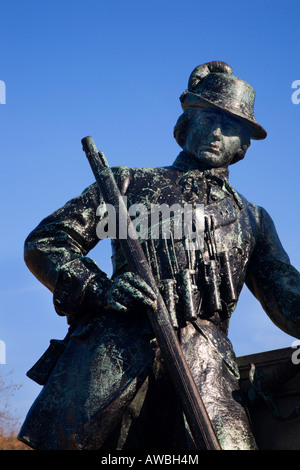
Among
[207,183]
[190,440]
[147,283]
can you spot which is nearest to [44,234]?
[147,283]

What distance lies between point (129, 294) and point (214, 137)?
55.6 inches

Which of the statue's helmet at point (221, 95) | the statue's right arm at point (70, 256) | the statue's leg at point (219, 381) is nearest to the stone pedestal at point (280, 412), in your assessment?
the statue's leg at point (219, 381)

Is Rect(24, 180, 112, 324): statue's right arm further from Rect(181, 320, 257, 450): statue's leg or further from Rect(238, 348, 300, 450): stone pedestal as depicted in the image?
Rect(238, 348, 300, 450): stone pedestal

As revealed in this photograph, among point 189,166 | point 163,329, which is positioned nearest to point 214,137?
point 189,166

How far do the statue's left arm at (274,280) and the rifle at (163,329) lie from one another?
3.30 ft

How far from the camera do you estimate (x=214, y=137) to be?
5.21 metres

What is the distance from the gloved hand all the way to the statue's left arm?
1060 millimetres

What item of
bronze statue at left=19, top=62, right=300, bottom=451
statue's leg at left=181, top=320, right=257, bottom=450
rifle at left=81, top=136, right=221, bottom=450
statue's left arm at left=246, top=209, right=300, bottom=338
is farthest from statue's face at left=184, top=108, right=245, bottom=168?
statue's leg at left=181, top=320, right=257, bottom=450

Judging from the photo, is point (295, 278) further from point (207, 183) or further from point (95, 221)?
point (95, 221)

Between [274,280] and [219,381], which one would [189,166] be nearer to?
[274,280]

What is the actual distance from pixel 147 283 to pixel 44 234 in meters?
0.78

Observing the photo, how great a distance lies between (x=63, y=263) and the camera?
457 cm

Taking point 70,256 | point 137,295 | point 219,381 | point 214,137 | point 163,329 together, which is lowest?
point 219,381

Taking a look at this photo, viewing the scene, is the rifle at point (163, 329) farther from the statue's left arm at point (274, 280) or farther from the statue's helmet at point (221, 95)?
the statue's left arm at point (274, 280)
